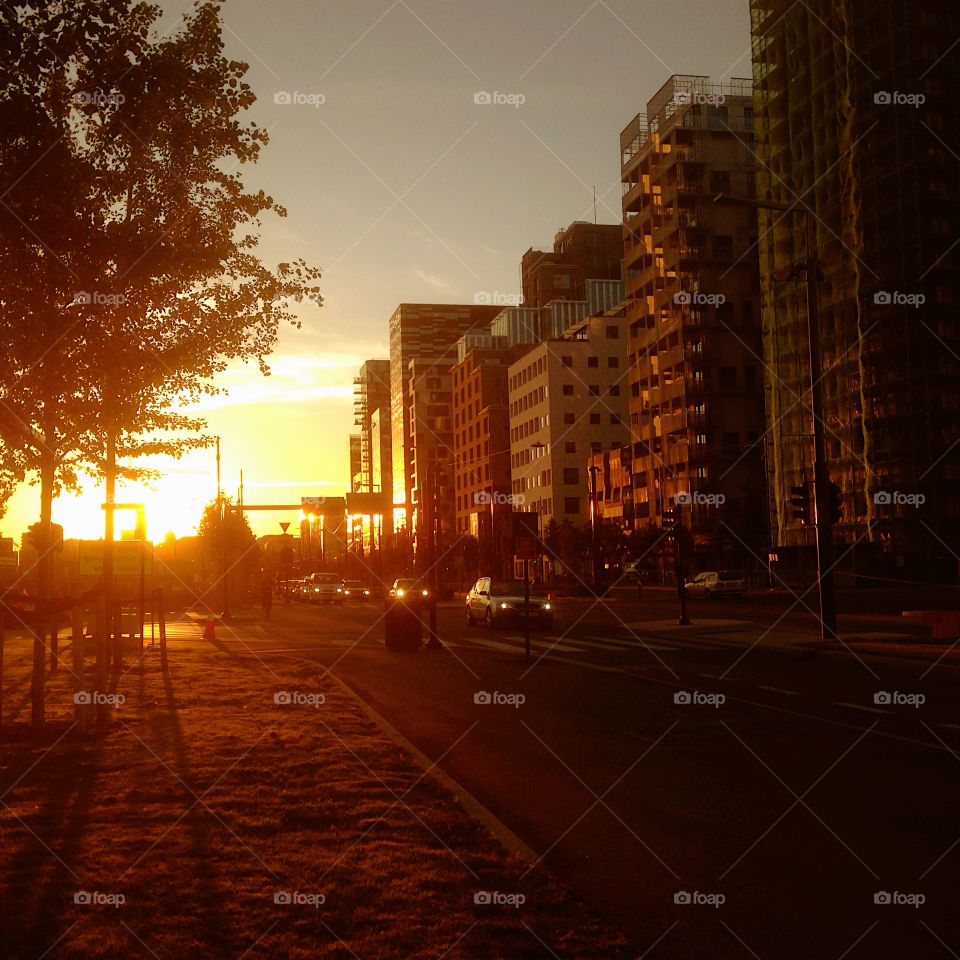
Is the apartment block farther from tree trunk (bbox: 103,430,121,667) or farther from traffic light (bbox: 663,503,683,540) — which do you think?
tree trunk (bbox: 103,430,121,667)

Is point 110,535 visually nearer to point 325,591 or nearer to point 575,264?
point 325,591

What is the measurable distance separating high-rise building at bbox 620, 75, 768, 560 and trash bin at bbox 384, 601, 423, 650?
59409mm

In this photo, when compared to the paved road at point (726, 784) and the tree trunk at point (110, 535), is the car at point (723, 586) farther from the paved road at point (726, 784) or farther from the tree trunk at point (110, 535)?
the tree trunk at point (110, 535)

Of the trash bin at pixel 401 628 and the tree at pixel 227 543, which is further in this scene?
the tree at pixel 227 543

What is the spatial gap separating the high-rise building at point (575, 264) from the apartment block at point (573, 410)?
25.1 meters

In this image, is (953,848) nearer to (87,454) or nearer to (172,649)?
(87,454)

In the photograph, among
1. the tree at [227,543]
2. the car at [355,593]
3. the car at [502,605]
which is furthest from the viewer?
the car at [355,593]

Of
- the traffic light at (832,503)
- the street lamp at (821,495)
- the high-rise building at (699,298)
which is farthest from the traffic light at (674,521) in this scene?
the high-rise building at (699,298)

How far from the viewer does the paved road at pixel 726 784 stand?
549cm

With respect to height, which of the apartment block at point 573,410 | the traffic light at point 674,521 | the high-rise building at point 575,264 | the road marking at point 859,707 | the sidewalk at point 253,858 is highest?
the high-rise building at point 575,264

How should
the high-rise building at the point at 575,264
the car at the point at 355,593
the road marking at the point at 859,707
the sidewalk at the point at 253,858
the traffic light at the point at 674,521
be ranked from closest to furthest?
1. the sidewalk at the point at 253,858
2. the road marking at the point at 859,707
3. the traffic light at the point at 674,521
4. the car at the point at 355,593
5. the high-rise building at the point at 575,264

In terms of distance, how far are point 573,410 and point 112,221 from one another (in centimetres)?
10637

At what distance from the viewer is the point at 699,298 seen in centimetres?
8562

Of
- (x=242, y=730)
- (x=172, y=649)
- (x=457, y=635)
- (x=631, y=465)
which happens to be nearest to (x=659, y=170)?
(x=631, y=465)
